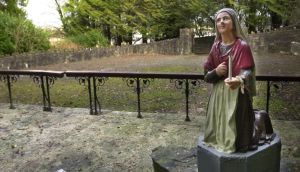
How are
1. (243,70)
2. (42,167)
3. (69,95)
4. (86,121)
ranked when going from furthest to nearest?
(69,95) → (86,121) → (42,167) → (243,70)

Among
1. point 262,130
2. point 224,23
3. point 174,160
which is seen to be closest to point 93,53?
point 174,160

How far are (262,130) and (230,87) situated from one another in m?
0.74

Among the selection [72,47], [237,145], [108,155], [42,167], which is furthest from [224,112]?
[72,47]

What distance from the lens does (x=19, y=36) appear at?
14.4m

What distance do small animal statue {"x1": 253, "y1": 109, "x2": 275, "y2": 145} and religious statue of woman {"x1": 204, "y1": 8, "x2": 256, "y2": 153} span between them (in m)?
0.13

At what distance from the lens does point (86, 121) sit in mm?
6789

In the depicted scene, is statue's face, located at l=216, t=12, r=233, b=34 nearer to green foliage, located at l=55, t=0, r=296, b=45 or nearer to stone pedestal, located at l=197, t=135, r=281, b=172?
stone pedestal, located at l=197, t=135, r=281, b=172

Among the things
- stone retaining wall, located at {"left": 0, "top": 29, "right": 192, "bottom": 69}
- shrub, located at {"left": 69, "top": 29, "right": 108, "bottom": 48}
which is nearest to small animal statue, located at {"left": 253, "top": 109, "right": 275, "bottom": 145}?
stone retaining wall, located at {"left": 0, "top": 29, "right": 192, "bottom": 69}

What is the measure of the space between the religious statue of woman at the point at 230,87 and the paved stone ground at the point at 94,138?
1.25 meters

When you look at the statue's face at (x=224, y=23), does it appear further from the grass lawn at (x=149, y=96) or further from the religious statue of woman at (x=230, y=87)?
the grass lawn at (x=149, y=96)

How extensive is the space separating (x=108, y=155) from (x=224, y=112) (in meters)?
2.55

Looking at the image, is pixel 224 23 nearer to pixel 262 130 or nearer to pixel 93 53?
pixel 262 130

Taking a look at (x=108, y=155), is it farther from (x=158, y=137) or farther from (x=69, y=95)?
(x=69, y=95)

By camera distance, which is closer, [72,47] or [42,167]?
[42,167]
